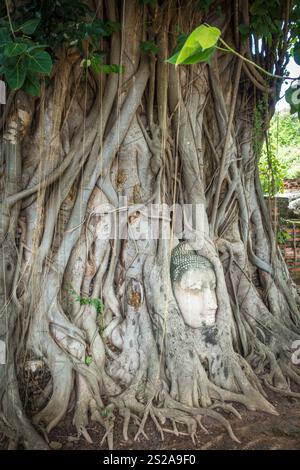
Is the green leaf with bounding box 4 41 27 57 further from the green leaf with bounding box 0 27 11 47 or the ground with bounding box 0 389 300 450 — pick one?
the ground with bounding box 0 389 300 450

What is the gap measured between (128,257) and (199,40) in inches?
69.2

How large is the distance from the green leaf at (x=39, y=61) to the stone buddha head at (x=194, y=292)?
131 cm

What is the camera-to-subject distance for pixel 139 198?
2475mm

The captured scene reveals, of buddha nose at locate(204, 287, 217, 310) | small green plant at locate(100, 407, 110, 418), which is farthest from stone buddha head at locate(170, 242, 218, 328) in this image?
small green plant at locate(100, 407, 110, 418)

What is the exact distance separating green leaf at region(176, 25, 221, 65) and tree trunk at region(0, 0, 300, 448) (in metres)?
1.58

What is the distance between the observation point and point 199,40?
757 mm

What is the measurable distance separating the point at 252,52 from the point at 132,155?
1339 mm

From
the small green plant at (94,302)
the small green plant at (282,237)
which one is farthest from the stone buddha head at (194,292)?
the small green plant at (282,237)

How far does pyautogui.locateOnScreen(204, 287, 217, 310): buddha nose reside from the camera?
2.32 metres

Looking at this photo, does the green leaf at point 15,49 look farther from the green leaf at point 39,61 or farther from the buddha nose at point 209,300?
the buddha nose at point 209,300

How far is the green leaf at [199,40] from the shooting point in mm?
754

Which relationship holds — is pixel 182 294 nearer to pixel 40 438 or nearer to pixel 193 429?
pixel 193 429

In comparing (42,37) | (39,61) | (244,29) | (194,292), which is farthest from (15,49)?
(244,29)

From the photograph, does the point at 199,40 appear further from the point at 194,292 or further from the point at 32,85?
the point at 194,292
